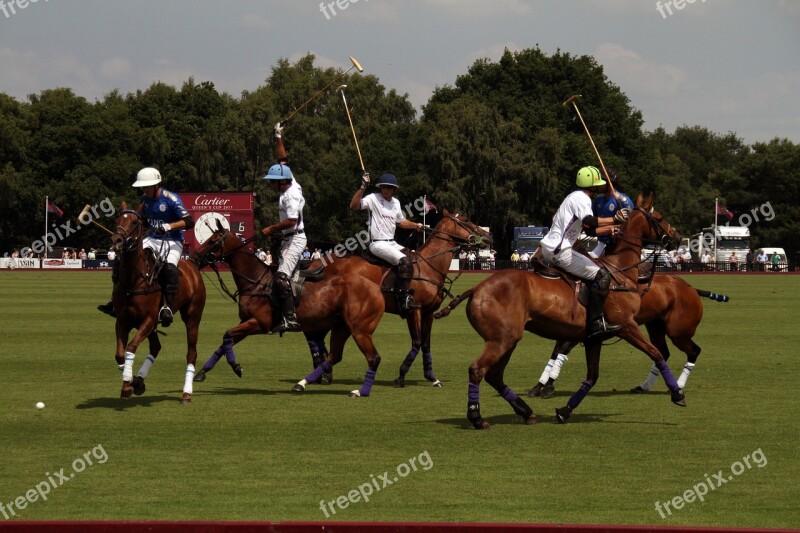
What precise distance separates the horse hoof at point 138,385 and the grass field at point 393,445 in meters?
0.24

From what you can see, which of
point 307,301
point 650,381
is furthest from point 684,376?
point 307,301

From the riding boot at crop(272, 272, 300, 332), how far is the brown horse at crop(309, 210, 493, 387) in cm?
121

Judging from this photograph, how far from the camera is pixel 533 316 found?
11.5 metres

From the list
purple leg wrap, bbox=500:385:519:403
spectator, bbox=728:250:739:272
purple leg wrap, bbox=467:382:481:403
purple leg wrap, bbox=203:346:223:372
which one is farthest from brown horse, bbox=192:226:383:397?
spectator, bbox=728:250:739:272

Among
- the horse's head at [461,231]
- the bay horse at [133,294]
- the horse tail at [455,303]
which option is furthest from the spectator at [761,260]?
the bay horse at [133,294]

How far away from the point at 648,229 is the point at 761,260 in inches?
2717

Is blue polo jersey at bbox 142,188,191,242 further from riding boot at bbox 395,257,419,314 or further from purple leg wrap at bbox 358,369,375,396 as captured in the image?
riding boot at bbox 395,257,419,314

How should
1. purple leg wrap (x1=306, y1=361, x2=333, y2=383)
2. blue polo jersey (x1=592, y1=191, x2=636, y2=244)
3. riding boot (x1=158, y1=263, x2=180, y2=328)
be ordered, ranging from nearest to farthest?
1. riding boot (x1=158, y1=263, x2=180, y2=328)
2. purple leg wrap (x1=306, y1=361, x2=333, y2=383)
3. blue polo jersey (x1=592, y1=191, x2=636, y2=244)

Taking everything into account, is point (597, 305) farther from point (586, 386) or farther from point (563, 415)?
point (563, 415)

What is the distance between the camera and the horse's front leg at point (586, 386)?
11.7 meters

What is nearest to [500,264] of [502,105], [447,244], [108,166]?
[502,105]

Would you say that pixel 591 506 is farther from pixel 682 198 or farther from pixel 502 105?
pixel 682 198

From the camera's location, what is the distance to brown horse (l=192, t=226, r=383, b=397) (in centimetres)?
1386

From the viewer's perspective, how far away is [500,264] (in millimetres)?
76500
